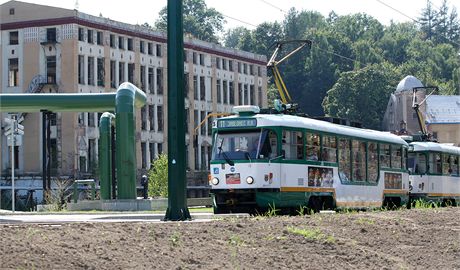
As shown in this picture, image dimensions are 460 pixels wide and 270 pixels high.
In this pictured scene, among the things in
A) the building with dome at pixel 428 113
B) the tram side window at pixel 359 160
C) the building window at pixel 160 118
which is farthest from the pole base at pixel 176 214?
the building with dome at pixel 428 113

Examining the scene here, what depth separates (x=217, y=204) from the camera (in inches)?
1151

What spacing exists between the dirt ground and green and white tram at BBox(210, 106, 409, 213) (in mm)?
6484

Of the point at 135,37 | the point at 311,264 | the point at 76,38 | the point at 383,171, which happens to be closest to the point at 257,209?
the point at 383,171

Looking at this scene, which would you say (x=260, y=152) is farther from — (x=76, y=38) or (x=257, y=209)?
(x=76, y=38)

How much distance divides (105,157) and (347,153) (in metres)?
13.0

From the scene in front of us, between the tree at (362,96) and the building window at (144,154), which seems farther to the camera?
the tree at (362,96)

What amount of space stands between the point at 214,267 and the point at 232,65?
293 ft

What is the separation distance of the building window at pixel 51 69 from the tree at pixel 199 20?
62277 mm

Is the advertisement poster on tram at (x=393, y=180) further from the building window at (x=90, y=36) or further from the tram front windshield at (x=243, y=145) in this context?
the building window at (x=90, y=36)

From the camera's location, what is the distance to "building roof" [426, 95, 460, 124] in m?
129

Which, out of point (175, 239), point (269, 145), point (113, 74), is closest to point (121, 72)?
point (113, 74)

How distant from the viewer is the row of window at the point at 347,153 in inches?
1180

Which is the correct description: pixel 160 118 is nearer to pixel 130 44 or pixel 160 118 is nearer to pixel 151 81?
pixel 151 81

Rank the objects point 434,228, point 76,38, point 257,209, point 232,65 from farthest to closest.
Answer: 1. point 232,65
2. point 76,38
3. point 257,209
4. point 434,228
